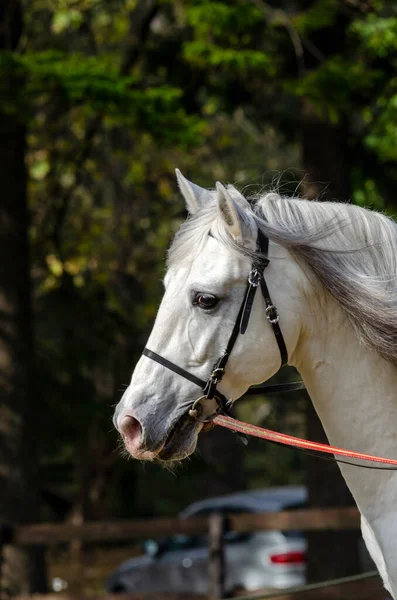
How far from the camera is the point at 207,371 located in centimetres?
310

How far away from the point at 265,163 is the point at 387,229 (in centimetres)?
1539

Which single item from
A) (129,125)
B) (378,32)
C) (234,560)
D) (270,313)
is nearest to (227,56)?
(129,125)

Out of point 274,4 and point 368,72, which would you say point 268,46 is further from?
point 368,72

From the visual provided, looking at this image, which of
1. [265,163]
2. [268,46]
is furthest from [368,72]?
[265,163]

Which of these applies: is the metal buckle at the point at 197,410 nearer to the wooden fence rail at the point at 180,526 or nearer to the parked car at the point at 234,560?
the wooden fence rail at the point at 180,526

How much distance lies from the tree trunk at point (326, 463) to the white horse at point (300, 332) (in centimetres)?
516

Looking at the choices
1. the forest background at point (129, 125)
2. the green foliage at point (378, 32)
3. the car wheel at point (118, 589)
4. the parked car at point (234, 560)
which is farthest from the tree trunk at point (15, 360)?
the green foliage at point (378, 32)

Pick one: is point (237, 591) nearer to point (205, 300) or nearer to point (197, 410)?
point (197, 410)

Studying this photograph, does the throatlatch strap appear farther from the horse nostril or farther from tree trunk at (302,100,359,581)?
tree trunk at (302,100,359,581)

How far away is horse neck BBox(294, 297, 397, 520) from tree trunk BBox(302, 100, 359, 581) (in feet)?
16.8

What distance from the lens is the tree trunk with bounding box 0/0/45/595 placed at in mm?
8547

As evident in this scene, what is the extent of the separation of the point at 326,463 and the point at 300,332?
19.0 feet

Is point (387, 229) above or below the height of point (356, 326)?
above

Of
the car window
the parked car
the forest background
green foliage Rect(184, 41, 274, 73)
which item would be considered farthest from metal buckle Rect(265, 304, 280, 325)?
the car window
